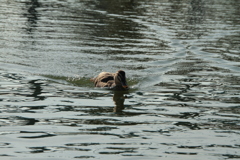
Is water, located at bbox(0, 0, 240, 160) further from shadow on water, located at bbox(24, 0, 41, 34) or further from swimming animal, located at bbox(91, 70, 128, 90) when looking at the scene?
swimming animal, located at bbox(91, 70, 128, 90)

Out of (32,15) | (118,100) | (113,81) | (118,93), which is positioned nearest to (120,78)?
(118,93)

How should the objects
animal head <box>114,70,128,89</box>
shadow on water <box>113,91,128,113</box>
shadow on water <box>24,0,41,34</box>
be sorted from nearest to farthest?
shadow on water <box>113,91,128,113</box> < animal head <box>114,70,128,89</box> < shadow on water <box>24,0,41,34</box>

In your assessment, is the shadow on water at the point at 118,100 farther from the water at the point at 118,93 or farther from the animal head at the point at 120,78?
the animal head at the point at 120,78

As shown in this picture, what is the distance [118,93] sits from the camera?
42.5ft

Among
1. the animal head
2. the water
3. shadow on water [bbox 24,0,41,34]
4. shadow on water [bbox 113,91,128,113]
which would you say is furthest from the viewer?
shadow on water [bbox 24,0,41,34]

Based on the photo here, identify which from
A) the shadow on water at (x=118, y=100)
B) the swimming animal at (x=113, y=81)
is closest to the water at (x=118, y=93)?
the shadow on water at (x=118, y=100)

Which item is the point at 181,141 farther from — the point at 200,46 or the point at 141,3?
the point at 141,3

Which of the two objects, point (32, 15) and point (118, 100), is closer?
point (118, 100)

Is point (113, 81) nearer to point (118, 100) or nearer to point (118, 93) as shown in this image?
point (118, 93)

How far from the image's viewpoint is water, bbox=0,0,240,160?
8.48m

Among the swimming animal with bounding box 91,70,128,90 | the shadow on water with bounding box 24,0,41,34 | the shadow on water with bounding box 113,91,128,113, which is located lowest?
the shadow on water with bounding box 113,91,128,113

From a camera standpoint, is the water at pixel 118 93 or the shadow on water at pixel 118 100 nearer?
the water at pixel 118 93

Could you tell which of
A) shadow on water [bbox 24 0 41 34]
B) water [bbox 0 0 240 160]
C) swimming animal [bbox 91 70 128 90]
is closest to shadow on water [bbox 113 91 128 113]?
water [bbox 0 0 240 160]

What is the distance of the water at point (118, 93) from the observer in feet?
27.8
